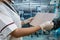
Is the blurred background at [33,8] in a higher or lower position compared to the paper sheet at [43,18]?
lower

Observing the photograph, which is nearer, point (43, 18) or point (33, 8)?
point (43, 18)

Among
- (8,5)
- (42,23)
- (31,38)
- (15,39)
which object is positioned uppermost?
(8,5)

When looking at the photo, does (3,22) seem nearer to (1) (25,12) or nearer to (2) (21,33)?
(2) (21,33)

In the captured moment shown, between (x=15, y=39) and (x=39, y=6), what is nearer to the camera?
(x=15, y=39)

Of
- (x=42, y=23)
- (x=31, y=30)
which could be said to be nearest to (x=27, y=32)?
(x=31, y=30)

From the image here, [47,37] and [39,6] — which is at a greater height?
[39,6]

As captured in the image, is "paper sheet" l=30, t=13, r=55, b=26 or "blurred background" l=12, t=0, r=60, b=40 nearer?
"paper sheet" l=30, t=13, r=55, b=26

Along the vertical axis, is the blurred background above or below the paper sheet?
Result: below

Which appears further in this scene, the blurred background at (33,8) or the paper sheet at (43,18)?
the blurred background at (33,8)

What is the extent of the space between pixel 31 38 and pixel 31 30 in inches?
38.5

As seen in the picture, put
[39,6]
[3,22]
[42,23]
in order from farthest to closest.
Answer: [39,6]
[42,23]
[3,22]

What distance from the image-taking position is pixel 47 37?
2203 millimetres

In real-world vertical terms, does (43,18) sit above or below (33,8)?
above

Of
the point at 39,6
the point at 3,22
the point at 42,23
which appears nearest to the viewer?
the point at 3,22
